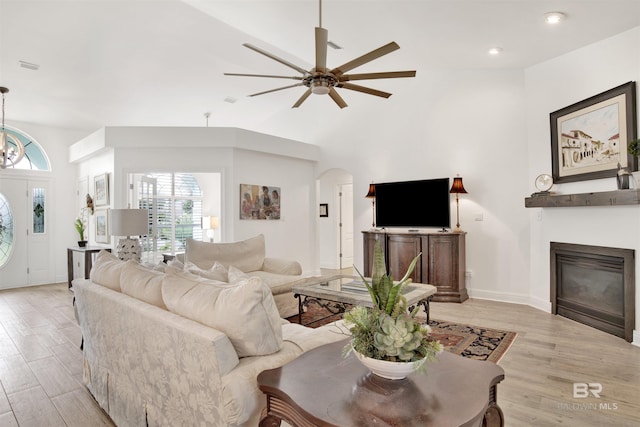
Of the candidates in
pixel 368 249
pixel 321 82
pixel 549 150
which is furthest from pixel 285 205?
pixel 549 150

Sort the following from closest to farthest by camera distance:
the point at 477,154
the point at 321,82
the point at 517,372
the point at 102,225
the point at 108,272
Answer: the point at 108,272, the point at 517,372, the point at 321,82, the point at 477,154, the point at 102,225

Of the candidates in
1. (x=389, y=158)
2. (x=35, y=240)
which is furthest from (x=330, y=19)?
(x=35, y=240)

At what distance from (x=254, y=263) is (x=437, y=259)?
105 inches

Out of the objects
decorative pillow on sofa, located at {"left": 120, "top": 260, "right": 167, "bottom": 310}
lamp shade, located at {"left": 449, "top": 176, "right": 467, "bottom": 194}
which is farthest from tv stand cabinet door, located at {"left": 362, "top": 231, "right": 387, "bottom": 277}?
decorative pillow on sofa, located at {"left": 120, "top": 260, "right": 167, "bottom": 310}

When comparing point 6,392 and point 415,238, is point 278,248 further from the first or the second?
point 6,392

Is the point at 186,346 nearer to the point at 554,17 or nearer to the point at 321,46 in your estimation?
the point at 321,46

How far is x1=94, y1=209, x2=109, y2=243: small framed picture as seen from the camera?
653 cm

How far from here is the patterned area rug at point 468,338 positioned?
3.26m

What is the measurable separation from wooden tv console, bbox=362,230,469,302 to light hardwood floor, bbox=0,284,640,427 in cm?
58

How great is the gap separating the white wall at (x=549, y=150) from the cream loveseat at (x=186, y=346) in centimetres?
341

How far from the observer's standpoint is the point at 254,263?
191 inches

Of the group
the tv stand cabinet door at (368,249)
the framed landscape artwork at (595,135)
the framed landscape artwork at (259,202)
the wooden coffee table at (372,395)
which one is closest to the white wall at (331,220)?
the framed landscape artwork at (259,202)

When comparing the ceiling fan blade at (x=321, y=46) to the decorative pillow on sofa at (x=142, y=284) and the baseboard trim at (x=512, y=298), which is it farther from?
the baseboard trim at (x=512, y=298)

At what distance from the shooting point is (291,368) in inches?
60.9
